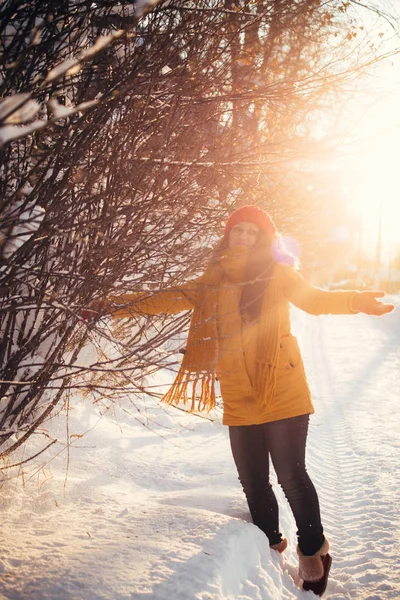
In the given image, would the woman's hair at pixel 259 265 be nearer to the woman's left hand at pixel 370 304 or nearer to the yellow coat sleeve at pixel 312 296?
the yellow coat sleeve at pixel 312 296

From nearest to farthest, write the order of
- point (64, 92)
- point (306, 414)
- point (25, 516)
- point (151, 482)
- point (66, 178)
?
point (66, 178) → point (64, 92) → point (306, 414) → point (25, 516) → point (151, 482)

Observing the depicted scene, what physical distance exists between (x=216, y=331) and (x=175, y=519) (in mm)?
1126

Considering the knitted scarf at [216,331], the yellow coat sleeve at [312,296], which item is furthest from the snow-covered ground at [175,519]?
the yellow coat sleeve at [312,296]

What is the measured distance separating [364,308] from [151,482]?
7.87 feet

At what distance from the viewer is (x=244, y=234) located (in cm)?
244

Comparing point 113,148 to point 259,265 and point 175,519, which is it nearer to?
point 259,265

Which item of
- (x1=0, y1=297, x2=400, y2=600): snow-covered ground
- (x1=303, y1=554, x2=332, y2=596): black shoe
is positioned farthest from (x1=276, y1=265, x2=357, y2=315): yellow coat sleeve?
(x1=303, y1=554, x2=332, y2=596): black shoe

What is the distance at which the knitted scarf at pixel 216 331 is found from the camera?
2.19 m

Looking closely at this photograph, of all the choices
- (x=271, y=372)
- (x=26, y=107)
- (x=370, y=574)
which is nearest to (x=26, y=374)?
(x=271, y=372)

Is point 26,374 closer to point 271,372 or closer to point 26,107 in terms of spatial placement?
point 271,372

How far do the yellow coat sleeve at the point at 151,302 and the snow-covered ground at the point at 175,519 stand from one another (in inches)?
22.3

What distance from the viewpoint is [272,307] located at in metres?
2.26

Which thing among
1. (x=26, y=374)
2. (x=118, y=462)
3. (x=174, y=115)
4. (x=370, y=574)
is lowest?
(x=370, y=574)

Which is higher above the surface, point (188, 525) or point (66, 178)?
point (66, 178)
